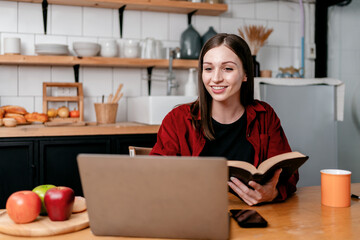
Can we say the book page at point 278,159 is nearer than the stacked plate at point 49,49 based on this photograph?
Yes

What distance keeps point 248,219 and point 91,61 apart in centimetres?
211

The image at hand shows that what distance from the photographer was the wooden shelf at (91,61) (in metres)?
2.72

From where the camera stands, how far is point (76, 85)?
2963mm

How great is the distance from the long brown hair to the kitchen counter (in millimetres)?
1010

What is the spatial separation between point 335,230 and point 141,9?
8.26 ft

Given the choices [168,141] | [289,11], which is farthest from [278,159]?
[289,11]

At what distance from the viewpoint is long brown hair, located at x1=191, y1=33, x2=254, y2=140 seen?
1.57 metres

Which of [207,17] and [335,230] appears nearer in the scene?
[335,230]

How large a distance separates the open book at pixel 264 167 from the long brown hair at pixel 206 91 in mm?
407

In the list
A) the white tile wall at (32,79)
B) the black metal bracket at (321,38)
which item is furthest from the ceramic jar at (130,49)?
the black metal bracket at (321,38)

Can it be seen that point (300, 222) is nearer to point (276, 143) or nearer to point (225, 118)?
point (276, 143)

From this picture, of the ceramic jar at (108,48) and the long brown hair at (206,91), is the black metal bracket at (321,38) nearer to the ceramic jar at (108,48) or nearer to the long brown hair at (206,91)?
the ceramic jar at (108,48)

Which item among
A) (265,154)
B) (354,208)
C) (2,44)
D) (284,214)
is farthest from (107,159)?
(2,44)

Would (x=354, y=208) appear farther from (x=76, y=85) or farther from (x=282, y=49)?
(x=282, y=49)
